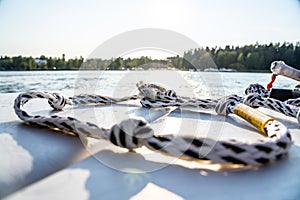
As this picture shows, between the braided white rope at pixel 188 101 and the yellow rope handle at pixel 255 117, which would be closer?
the yellow rope handle at pixel 255 117

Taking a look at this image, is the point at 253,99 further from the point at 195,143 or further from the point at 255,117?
the point at 195,143

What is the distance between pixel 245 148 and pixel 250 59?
3.67 meters

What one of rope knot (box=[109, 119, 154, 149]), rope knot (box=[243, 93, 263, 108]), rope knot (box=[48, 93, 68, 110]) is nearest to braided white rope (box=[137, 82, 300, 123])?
rope knot (box=[243, 93, 263, 108])

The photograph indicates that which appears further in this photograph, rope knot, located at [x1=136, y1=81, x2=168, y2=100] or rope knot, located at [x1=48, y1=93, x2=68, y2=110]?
rope knot, located at [x1=136, y1=81, x2=168, y2=100]

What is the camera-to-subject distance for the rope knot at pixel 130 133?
330mm

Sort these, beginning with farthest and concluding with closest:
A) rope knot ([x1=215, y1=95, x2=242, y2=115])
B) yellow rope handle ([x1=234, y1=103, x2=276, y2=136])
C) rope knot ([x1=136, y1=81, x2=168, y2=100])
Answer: rope knot ([x1=136, y1=81, x2=168, y2=100])
rope knot ([x1=215, y1=95, x2=242, y2=115])
yellow rope handle ([x1=234, y1=103, x2=276, y2=136])

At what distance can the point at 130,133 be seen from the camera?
13.1 inches

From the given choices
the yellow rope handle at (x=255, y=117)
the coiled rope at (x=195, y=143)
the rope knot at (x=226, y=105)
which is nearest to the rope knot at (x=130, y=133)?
the coiled rope at (x=195, y=143)

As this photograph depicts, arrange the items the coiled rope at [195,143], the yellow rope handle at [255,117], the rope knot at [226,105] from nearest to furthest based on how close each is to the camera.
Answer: the coiled rope at [195,143] → the yellow rope handle at [255,117] → the rope knot at [226,105]

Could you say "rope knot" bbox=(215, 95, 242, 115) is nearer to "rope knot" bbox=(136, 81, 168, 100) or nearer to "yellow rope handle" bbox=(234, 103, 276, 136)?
"yellow rope handle" bbox=(234, 103, 276, 136)

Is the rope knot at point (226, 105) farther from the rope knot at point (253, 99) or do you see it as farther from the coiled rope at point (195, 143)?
the coiled rope at point (195, 143)

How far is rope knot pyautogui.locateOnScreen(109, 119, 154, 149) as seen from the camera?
330mm

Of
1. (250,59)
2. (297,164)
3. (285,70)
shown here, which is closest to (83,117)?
(297,164)

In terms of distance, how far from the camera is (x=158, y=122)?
0.58 metres
